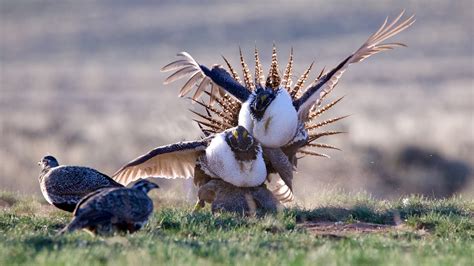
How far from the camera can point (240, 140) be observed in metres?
11.9

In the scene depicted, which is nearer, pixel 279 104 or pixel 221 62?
pixel 279 104

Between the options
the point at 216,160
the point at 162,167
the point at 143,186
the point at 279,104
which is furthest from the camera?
the point at 162,167

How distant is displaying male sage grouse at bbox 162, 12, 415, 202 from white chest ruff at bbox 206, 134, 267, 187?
0.91 feet

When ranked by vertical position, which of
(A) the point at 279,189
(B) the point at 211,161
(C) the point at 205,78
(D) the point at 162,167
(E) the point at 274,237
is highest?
(C) the point at 205,78

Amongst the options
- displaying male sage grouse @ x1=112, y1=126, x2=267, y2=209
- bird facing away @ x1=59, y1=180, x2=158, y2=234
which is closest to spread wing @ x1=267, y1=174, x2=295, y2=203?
displaying male sage grouse @ x1=112, y1=126, x2=267, y2=209

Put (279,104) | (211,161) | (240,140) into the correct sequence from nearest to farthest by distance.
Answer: (240,140), (279,104), (211,161)

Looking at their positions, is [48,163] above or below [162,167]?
above

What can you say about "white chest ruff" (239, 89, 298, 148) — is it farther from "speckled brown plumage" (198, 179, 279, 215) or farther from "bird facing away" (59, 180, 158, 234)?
"bird facing away" (59, 180, 158, 234)

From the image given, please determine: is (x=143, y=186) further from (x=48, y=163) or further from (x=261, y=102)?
(x=48, y=163)

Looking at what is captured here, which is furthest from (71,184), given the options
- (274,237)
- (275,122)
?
(274,237)

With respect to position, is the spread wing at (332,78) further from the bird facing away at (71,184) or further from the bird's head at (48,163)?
the bird's head at (48,163)

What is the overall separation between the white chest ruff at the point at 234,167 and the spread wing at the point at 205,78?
549mm

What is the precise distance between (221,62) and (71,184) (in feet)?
87.3

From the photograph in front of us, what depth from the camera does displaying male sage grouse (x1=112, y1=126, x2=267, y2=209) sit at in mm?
11898
